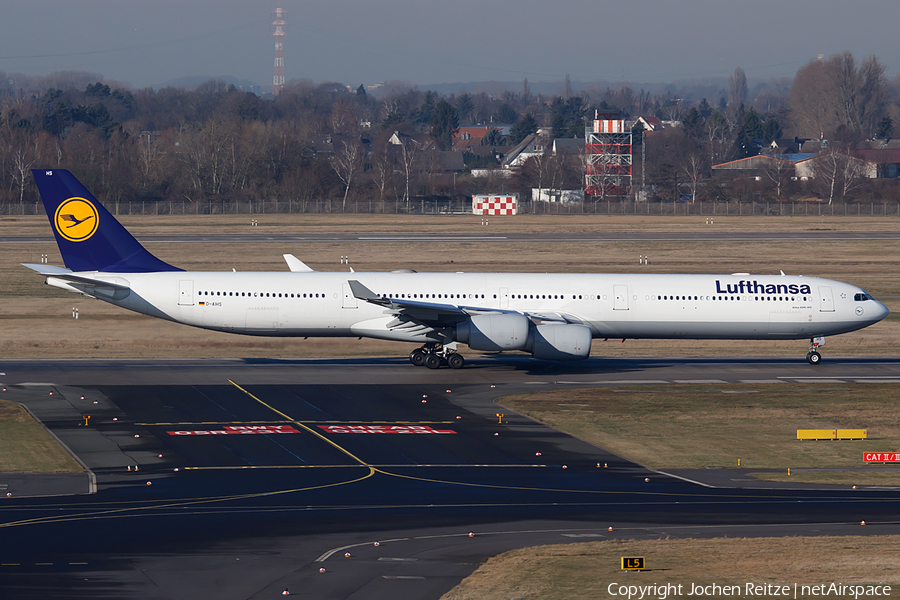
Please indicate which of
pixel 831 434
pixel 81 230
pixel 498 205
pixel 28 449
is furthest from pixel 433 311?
pixel 498 205

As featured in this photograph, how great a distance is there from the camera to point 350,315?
43.5 meters

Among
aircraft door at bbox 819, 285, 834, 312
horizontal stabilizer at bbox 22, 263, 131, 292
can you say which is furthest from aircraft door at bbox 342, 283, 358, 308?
aircraft door at bbox 819, 285, 834, 312

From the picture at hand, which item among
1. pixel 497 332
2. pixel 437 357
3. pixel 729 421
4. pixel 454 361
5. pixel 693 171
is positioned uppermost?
pixel 693 171

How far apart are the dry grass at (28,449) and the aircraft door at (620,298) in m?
23.7

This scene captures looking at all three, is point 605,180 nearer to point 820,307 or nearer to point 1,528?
point 820,307

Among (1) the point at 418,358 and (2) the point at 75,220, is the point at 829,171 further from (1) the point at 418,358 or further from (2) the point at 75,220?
(2) the point at 75,220

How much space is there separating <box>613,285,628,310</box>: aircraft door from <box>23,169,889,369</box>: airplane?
0.17 ft

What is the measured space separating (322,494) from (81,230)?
2356cm

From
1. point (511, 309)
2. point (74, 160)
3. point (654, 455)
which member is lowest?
point (654, 455)

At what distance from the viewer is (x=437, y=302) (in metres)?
43.7

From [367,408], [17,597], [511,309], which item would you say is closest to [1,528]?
[17,597]

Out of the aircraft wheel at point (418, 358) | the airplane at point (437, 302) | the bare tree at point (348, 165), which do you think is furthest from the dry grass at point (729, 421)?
the bare tree at point (348, 165)

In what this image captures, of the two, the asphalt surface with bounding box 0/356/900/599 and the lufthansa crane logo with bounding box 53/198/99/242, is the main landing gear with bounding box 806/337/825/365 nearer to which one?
the asphalt surface with bounding box 0/356/900/599

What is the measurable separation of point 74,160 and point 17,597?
15053 centimetres
